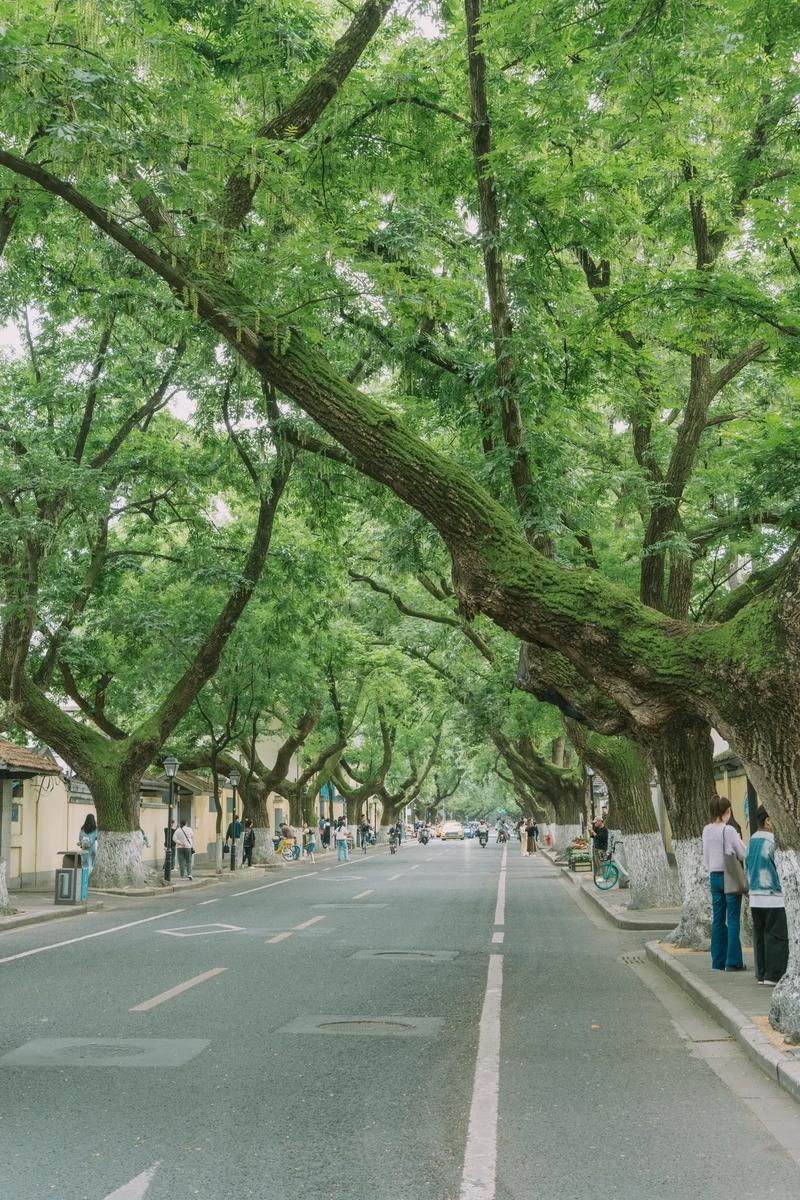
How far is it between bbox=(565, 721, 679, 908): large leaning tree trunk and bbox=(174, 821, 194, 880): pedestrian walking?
15318mm

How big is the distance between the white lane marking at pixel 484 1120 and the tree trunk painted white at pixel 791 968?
6.74 ft

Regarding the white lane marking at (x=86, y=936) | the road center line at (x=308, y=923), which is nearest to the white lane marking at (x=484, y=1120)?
the white lane marking at (x=86, y=936)

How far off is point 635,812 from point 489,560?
10.7 meters

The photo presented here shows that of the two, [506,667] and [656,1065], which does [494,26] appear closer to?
[656,1065]

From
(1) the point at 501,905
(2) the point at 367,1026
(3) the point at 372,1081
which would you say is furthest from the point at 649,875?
(3) the point at 372,1081

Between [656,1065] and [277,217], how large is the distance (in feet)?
26.1

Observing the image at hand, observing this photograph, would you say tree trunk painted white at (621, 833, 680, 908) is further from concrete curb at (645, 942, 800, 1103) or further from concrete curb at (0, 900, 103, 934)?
concrete curb at (0, 900, 103, 934)

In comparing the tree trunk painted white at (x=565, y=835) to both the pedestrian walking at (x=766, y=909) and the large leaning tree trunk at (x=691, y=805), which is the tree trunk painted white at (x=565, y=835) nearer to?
the large leaning tree trunk at (x=691, y=805)

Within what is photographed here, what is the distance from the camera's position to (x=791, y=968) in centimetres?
778

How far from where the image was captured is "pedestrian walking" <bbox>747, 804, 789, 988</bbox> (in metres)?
9.42

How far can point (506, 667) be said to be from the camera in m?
28.0

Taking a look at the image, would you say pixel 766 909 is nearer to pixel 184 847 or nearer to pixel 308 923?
pixel 308 923

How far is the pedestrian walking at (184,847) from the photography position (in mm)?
30734

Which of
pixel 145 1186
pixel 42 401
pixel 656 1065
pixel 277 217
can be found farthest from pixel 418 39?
pixel 145 1186
